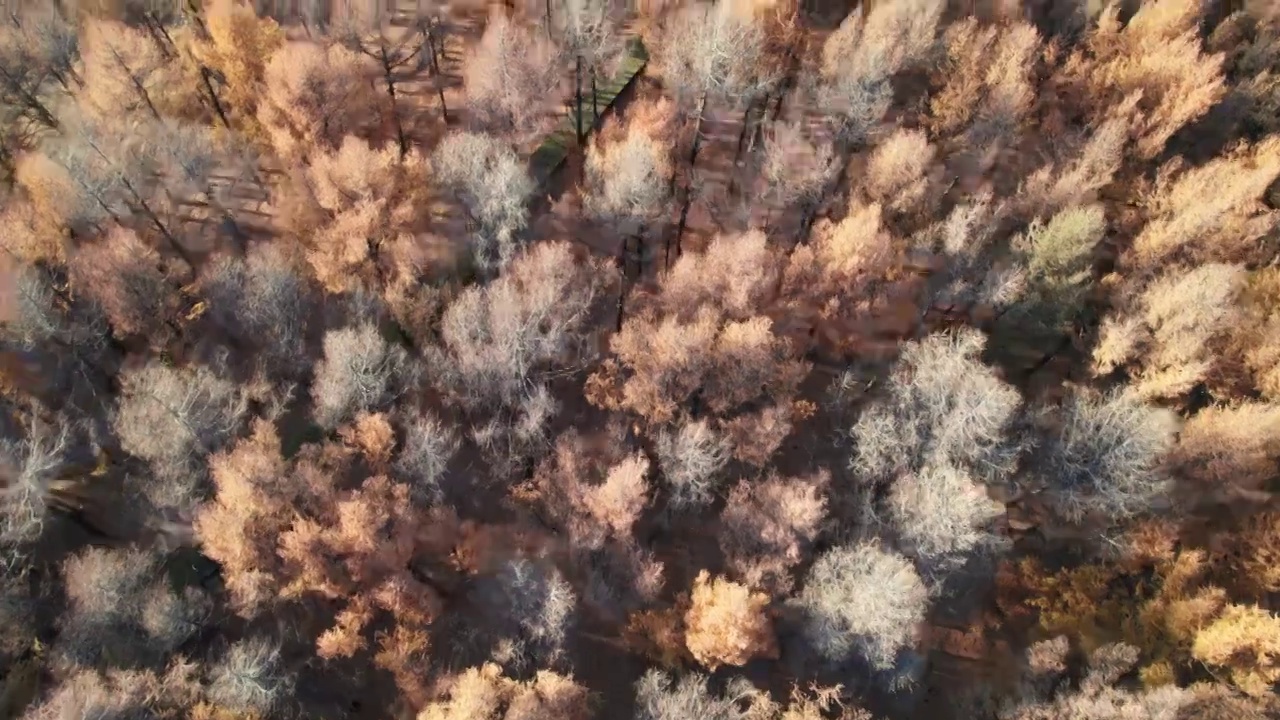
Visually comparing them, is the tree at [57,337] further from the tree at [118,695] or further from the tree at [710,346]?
the tree at [710,346]

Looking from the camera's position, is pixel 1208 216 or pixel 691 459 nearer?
pixel 691 459

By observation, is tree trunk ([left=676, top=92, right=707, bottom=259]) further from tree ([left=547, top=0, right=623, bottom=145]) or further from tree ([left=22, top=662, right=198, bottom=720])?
tree ([left=22, top=662, right=198, bottom=720])

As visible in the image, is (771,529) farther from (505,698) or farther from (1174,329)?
(1174,329)

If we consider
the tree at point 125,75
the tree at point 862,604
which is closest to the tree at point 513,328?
the tree at point 862,604

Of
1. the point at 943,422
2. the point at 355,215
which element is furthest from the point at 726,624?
the point at 355,215

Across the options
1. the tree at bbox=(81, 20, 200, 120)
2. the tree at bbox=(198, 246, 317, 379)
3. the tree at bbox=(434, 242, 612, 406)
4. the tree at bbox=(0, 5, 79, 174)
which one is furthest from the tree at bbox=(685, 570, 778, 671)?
the tree at bbox=(0, 5, 79, 174)

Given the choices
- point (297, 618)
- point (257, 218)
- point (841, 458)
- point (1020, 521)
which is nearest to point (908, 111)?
point (841, 458)
